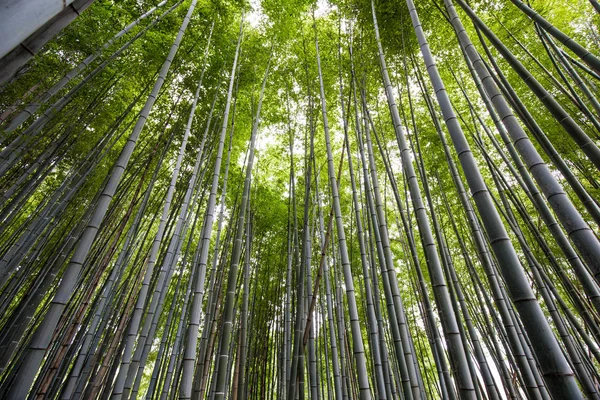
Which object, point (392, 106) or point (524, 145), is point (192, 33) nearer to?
point (392, 106)

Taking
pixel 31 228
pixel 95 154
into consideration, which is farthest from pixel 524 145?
pixel 31 228

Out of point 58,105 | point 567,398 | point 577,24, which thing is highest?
point 577,24

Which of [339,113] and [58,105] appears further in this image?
[339,113]

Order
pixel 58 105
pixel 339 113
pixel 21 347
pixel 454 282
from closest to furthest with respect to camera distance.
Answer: pixel 454 282 → pixel 58 105 → pixel 21 347 → pixel 339 113

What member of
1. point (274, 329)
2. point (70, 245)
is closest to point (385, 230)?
point (70, 245)

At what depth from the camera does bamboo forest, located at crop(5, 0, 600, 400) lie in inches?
51.2

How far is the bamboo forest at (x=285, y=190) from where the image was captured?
130 cm

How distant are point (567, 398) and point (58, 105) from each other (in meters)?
3.71

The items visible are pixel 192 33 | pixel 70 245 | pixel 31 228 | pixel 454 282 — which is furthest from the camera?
pixel 192 33

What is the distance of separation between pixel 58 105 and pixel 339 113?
3851 mm

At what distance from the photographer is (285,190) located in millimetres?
6398

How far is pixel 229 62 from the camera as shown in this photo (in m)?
4.23

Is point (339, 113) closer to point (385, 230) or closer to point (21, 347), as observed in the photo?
point (385, 230)

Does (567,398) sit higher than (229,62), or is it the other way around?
(229,62)
